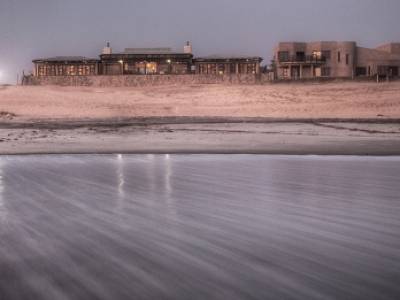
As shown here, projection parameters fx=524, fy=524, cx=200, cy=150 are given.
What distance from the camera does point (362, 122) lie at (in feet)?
79.3

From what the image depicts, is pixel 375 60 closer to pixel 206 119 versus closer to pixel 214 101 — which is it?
pixel 214 101

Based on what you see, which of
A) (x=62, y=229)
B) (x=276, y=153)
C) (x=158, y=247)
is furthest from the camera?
(x=276, y=153)

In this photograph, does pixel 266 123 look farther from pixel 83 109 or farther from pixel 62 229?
pixel 62 229

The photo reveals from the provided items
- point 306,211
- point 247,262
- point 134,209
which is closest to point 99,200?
point 134,209

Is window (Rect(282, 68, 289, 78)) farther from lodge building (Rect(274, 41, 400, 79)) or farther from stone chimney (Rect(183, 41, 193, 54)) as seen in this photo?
stone chimney (Rect(183, 41, 193, 54))

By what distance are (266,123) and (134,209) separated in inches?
744

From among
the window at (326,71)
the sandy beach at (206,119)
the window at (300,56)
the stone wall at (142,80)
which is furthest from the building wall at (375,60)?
the sandy beach at (206,119)

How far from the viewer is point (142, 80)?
158 feet

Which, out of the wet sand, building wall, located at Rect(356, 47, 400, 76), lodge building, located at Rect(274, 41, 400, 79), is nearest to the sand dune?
the wet sand

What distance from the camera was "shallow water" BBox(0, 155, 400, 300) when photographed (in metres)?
2.64

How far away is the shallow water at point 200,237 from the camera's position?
2641 mm

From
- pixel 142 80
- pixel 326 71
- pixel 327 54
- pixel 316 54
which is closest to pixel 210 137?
pixel 142 80

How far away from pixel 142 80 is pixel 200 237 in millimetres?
45275

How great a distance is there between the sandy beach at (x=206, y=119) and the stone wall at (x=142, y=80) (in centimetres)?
449
